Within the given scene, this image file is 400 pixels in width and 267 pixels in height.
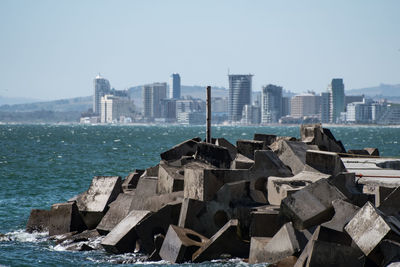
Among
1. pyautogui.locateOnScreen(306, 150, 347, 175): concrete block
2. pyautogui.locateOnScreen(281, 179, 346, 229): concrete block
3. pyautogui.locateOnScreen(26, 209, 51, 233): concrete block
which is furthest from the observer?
pyautogui.locateOnScreen(26, 209, 51, 233): concrete block

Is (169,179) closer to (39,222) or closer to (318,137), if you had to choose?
(39,222)

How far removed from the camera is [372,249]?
30.4 ft

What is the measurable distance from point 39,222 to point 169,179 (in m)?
3.17

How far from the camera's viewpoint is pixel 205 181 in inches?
462

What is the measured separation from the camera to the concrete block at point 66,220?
45.3 feet

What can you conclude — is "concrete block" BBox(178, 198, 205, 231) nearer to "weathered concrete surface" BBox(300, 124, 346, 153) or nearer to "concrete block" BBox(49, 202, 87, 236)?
"concrete block" BBox(49, 202, 87, 236)

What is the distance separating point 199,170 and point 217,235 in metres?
1.48

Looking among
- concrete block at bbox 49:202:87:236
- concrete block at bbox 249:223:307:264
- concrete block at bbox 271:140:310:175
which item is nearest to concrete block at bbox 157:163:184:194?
concrete block at bbox 49:202:87:236

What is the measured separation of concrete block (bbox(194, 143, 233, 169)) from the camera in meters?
14.0

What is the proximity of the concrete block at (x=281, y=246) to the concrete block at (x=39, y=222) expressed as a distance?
5.67m

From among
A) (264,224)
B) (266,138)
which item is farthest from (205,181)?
(266,138)

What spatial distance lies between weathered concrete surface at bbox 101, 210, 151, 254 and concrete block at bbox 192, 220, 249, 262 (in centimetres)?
149

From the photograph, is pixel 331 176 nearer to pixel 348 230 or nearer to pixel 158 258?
pixel 348 230

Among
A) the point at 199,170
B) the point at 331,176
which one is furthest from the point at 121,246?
the point at 331,176
